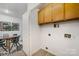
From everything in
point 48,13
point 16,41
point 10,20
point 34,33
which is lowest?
point 16,41

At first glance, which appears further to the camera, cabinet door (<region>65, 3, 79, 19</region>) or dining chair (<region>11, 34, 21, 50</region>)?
dining chair (<region>11, 34, 21, 50</region>)

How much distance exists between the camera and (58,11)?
72.2 inches

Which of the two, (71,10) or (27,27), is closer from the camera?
(71,10)

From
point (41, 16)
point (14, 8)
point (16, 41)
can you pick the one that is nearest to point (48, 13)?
point (41, 16)

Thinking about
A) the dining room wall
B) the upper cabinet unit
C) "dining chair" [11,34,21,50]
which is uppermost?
the upper cabinet unit

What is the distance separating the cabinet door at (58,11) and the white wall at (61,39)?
3.7 inches

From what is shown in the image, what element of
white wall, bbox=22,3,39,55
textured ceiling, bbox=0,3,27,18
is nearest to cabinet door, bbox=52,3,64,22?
white wall, bbox=22,3,39,55

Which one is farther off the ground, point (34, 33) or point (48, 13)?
point (48, 13)

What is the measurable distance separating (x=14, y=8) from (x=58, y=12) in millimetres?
701

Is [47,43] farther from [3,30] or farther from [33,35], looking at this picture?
[3,30]

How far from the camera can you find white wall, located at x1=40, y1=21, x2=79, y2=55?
174cm

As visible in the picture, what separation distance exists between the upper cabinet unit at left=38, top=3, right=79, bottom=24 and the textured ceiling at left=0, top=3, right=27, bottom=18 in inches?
11.0

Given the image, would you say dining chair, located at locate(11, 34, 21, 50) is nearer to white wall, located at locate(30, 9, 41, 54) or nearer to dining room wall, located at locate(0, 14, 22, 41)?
dining room wall, located at locate(0, 14, 22, 41)

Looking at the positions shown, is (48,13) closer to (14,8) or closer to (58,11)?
(58,11)
